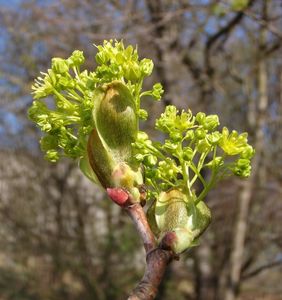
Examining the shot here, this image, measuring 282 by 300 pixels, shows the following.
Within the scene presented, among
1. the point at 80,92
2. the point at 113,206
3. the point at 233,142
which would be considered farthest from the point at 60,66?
the point at 113,206

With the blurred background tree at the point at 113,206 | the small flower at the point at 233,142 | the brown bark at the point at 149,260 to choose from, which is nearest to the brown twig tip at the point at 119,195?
the brown bark at the point at 149,260

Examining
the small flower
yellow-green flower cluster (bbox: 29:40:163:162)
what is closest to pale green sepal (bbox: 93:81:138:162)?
yellow-green flower cluster (bbox: 29:40:163:162)

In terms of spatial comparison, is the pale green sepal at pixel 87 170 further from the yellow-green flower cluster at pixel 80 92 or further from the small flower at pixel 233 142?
the small flower at pixel 233 142

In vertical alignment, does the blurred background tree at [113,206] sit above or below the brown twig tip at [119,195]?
above

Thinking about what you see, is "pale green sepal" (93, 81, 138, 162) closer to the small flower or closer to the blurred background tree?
the small flower

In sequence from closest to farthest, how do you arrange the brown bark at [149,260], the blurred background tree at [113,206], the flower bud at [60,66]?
the brown bark at [149,260] < the flower bud at [60,66] < the blurred background tree at [113,206]

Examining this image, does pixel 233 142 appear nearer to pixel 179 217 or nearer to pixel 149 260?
pixel 179 217
